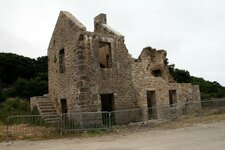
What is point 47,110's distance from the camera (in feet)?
62.1

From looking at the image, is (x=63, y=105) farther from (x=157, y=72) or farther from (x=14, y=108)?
(x=157, y=72)

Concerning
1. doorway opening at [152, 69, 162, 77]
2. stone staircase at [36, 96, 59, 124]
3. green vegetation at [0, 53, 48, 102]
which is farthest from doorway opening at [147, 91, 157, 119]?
green vegetation at [0, 53, 48, 102]

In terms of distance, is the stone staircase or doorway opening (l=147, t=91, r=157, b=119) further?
doorway opening (l=147, t=91, r=157, b=119)

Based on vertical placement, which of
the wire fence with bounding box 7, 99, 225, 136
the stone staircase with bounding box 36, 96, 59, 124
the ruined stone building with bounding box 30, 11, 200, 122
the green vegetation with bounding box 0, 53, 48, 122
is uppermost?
the green vegetation with bounding box 0, 53, 48, 122

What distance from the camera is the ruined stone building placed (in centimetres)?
1596

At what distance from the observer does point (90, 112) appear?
15.4 m

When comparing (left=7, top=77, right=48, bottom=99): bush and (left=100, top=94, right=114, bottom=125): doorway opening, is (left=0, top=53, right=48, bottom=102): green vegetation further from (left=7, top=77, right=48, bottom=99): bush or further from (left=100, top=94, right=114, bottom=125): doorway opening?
(left=100, top=94, right=114, bottom=125): doorway opening

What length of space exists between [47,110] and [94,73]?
455cm

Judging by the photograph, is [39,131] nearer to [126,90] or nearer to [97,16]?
[126,90]

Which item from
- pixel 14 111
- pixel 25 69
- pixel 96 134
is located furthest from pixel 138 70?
pixel 25 69

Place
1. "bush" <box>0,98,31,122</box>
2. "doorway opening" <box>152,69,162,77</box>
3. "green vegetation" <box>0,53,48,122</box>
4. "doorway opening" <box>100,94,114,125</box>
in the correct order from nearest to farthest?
"doorway opening" <box>100,94,114,125</box> < "bush" <box>0,98,31,122</box> < "doorway opening" <box>152,69,162,77</box> < "green vegetation" <box>0,53,48,122</box>

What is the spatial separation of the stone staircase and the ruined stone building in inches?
12.4

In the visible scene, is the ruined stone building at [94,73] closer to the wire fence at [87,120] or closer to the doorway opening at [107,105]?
the doorway opening at [107,105]

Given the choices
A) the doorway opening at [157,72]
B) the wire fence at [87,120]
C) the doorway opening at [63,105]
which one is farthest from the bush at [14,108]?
the doorway opening at [157,72]
